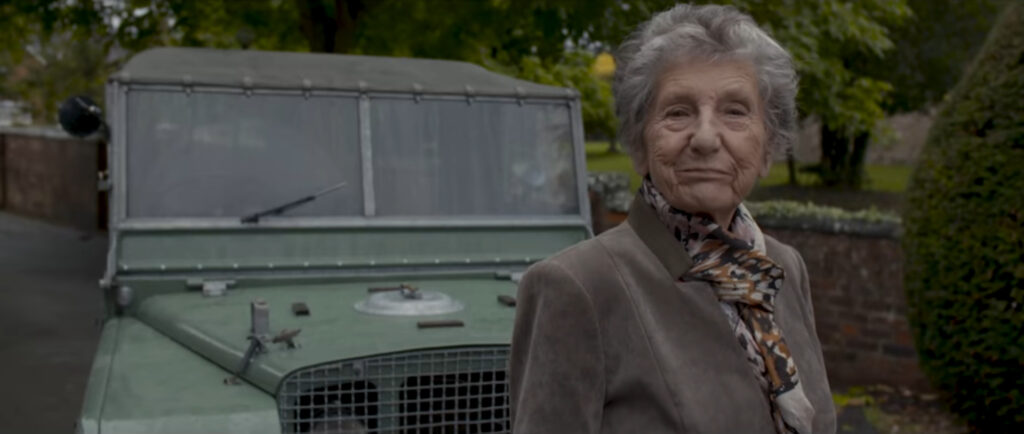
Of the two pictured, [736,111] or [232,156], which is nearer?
[736,111]

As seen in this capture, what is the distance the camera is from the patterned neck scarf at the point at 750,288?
1.63 meters

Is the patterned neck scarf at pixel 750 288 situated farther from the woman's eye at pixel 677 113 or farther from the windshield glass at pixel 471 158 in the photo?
the windshield glass at pixel 471 158

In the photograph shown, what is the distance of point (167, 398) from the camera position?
278 cm

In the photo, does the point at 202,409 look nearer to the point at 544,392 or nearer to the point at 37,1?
the point at 544,392

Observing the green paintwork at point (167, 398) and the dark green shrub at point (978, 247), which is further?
the dark green shrub at point (978, 247)

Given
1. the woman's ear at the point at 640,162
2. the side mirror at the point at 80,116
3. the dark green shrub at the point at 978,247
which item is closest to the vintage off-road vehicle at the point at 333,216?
the side mirror at the point at 80,116

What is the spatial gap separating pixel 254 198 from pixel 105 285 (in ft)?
1.91

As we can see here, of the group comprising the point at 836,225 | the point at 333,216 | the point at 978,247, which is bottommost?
the point at 836,225

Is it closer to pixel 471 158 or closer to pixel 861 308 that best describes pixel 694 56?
pixel 471 158

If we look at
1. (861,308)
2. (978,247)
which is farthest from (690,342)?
(861,308)

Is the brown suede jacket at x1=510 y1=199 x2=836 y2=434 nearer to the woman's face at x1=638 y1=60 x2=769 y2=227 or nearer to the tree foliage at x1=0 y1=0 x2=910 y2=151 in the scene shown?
the woman's face at x1=638 y1=60 x2=769 y2=227

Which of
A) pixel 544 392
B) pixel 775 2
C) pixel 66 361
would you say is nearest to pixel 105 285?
pixel 544 392

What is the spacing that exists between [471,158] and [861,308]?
12.4ft

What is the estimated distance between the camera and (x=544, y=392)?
61.2 inches
